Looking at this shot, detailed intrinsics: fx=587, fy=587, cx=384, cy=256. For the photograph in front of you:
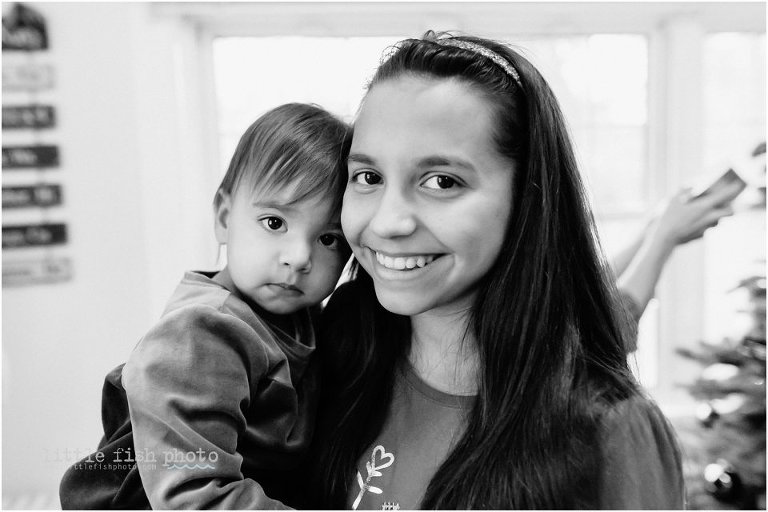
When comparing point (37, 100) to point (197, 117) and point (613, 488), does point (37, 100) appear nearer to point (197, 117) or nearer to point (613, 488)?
point (197, 117)

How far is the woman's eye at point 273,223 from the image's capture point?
91cm

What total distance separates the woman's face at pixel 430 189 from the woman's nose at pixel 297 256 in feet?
0.38

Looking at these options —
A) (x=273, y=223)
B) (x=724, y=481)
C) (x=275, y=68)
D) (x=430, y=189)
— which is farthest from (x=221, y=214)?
(x=724, y=481)

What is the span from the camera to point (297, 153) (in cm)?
89

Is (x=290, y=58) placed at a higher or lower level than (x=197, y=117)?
higher

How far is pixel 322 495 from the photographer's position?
0.90 meters

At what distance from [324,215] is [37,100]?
4.65 ft

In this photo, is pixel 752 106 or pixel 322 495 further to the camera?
pixel 752 106

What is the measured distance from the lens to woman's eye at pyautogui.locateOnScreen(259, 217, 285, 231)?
91 centimetres

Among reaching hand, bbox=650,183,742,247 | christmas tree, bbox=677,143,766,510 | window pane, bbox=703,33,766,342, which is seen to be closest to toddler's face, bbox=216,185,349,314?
reaching hand, bbox=650,183,742,247

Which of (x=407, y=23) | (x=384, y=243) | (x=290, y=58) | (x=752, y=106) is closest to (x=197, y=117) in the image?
(x=290, y=58)

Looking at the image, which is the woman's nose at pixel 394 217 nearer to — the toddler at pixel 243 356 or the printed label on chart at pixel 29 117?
the toddler at pixel 243 356

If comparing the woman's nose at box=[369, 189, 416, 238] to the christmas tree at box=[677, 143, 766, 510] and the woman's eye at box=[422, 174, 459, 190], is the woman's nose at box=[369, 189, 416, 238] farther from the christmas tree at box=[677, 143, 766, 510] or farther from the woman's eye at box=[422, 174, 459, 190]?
the christmas tree at box=[677, 143, 766, 510]

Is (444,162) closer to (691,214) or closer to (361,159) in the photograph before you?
(361,159)
